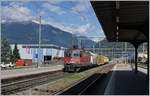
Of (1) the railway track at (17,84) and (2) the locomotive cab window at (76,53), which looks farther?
(2) the locomotive cab window at (76,53)

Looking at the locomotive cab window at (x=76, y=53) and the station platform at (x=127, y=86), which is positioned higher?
the locomotive cab window at (x=76, y=53)

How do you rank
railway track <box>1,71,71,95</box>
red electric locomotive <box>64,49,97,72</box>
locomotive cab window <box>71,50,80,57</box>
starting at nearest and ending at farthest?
1. railway track <box>1,71,71,95</box>
2. red electric locomotive <box>64,49,97,72</box>
3. locomotive cab window <box>71,50,80,57</box>

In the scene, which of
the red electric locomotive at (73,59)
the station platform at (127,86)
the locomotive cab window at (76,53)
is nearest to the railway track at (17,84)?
the station platform at (127,86)

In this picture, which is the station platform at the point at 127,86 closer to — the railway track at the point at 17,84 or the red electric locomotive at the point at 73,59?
the railway track at the point at 17,84

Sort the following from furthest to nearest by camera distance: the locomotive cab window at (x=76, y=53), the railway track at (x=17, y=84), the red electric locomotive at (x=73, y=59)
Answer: the locomotive cab window at (x=76, y=53) < the red electric locomotive at (x=73, y=59) < the railway track at (x=17, y=84)

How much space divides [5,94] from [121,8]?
7.02m

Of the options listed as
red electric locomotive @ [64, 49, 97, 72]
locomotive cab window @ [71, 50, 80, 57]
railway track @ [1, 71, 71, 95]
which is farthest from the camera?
locomotive cab window @ [71, 50, 80, 57]

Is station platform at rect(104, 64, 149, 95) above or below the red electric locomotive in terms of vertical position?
below

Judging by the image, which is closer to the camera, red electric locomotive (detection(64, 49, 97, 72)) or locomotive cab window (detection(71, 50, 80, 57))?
red electric locomotive (detection(64, 49, 97, 72))

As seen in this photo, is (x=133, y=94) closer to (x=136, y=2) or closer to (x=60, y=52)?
(x=136, y=2)

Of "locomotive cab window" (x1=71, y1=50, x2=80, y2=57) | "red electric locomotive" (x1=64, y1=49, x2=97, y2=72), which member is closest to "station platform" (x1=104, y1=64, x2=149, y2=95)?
"red electric locomotive" (x1=64, y1=49, x2=97, y2=72)

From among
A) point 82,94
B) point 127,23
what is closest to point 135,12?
point 82,94

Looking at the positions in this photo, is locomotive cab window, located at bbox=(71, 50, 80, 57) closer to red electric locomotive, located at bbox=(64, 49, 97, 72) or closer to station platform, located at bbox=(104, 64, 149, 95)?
red electric locomotive, located at bbox=(64, 49, 97, 72)

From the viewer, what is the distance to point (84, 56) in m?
56.8
